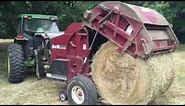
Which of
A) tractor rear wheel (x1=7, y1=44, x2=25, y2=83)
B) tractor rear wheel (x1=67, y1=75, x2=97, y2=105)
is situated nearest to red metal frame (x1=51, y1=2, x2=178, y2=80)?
tractor rear wheel (x1=67, y1=75, x2=97, y2=105)

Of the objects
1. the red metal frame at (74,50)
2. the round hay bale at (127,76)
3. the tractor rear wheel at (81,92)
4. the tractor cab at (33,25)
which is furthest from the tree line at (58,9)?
the round hay bale at (127,76)

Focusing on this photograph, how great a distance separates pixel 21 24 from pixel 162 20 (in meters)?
4.41

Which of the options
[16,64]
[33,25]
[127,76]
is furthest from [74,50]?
[33,25]

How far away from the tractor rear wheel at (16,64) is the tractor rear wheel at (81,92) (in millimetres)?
2609

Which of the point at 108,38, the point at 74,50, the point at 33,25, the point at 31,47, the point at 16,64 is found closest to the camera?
the point at 108,38

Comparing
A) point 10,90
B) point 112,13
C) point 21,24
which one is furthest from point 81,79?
point 21,24

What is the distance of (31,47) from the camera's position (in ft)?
30.5

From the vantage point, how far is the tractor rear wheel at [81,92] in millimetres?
6344

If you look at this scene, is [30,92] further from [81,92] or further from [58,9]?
[58,9]

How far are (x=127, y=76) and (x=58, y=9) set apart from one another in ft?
29.6

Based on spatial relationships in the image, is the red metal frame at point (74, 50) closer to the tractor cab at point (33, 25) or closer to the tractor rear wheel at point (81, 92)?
the tractor rear wheel at point (81, 92)

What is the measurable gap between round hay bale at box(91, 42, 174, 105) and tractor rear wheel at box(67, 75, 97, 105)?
19 cm

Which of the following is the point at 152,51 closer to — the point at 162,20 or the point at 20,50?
the point at 162,20

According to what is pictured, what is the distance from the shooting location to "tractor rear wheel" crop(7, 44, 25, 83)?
8930 mm
